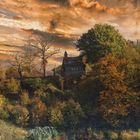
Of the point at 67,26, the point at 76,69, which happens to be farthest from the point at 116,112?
the point at 67,26

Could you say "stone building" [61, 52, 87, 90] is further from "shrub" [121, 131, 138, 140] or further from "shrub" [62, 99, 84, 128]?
"shrub" [121, 131, 138, 140]

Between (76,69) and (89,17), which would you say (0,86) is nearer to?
(76,69)

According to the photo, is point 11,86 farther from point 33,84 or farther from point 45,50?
point 45,50

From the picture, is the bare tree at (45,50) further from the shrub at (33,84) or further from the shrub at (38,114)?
the shrub at (38,114)

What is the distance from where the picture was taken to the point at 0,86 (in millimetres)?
44656

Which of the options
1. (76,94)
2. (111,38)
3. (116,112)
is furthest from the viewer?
(111,38)

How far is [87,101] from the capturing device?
44062 millimetres

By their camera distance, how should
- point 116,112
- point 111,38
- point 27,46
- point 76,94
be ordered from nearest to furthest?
point 116,112
point 76,94
point 111,38
point 27,46

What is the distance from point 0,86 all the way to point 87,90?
24.7ft

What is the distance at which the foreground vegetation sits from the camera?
41188mm

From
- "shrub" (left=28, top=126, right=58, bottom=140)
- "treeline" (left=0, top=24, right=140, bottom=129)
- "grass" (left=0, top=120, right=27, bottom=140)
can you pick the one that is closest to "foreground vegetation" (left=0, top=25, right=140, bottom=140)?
"treeline" (left=0, top=24, right=140, bottom=129)

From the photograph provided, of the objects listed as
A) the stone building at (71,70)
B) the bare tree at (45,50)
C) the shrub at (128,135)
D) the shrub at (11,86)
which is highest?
the bare tree at (45,50)

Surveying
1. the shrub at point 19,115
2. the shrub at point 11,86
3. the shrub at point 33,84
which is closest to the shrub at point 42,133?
the shrub at point 19,115

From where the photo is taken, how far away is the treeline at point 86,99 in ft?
136
